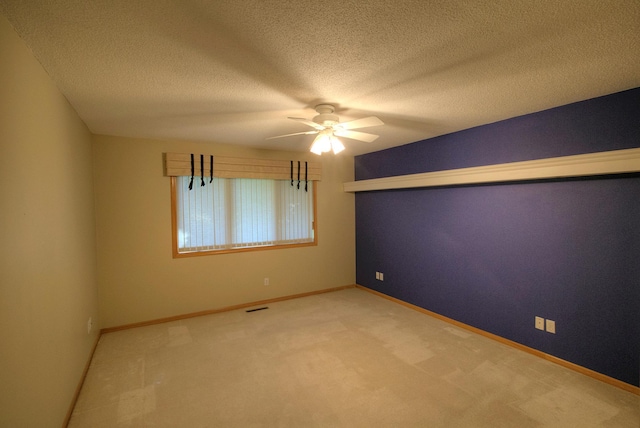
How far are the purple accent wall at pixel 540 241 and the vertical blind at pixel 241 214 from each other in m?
1.72

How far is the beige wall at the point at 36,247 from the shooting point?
4.33ft

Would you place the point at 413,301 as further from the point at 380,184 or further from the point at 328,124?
the point at 328,124

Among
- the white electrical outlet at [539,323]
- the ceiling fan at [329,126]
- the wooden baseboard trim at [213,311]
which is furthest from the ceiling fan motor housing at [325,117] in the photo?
the wooden baseboard trim at [213,311]

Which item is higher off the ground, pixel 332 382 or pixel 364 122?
pixel 364 122

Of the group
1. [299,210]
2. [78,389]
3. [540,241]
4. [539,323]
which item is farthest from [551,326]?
[78,389]

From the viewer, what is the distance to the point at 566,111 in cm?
259

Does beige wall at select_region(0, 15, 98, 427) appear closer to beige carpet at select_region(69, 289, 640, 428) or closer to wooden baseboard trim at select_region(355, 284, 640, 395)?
beige carpet at select_region(69, 289, 640, 428)

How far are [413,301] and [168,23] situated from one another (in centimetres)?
401

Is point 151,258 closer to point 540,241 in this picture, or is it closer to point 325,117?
point 325,117

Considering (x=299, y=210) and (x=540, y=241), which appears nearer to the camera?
(x=540, y=241)

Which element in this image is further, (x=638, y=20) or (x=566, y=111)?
(x=566, y=111)

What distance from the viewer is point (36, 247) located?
1655 millimetres

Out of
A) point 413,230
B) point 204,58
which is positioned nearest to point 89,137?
point 204,58

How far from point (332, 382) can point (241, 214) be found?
103 inches
